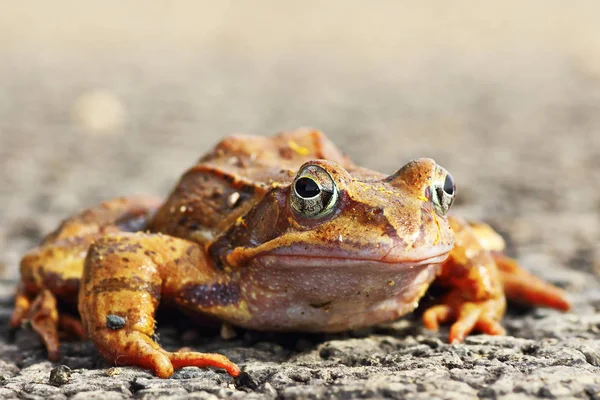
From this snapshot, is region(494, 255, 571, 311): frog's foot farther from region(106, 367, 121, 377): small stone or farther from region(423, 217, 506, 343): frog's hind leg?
region(106, 367, 121, 377): small stone

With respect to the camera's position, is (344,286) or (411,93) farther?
(411,93)

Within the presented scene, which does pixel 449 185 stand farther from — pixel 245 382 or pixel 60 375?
→ pixel 60 375

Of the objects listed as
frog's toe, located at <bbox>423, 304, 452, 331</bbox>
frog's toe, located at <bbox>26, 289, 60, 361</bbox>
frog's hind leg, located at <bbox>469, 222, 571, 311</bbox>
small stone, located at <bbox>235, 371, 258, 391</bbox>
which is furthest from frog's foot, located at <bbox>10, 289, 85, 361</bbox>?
frog's hind leg, located at <bbox>469, 222, 571, 311</bbox>

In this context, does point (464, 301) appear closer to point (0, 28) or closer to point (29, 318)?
point (29, 318)

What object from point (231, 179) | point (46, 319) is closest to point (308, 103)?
point (231, 179)

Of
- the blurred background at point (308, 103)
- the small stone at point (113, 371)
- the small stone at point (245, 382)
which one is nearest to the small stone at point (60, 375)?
the small stone at point (113, 371)

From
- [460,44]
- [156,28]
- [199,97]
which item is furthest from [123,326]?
[156,28]

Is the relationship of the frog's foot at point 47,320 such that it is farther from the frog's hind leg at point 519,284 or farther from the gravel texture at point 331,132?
the frog's hind leg at point 519,284
